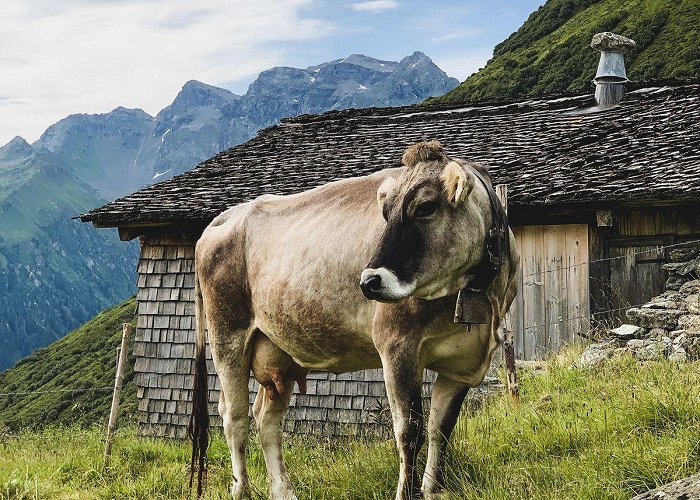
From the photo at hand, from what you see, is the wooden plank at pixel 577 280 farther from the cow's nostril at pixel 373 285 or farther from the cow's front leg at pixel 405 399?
the cow's nostril at pixel 373 285

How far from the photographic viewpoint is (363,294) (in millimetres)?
4262

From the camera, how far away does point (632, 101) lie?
1619cm

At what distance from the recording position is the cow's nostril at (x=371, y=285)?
380 centimetres

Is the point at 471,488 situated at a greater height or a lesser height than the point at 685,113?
lesser

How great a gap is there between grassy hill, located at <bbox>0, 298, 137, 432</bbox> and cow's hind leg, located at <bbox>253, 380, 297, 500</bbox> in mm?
41256

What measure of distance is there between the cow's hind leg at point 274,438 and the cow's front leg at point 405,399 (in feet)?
3.63

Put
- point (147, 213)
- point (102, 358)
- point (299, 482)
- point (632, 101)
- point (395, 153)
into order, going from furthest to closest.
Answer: point (102, 358) → point (632, 101) → point (395, 153) → point (147, 213) → point (299, 482)

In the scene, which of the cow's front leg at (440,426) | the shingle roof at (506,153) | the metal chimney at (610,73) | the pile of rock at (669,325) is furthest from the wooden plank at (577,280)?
the cow's front leg at (440,426)

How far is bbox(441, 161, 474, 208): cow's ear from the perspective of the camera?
13.1ft

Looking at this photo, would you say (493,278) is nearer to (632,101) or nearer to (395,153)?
(395,153)

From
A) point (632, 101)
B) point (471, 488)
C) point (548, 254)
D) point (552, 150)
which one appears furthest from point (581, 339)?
point (471, 488)

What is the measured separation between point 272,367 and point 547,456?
1.75 m

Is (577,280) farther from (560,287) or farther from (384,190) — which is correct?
(384,190)

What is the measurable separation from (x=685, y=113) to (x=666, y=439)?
397 inches
